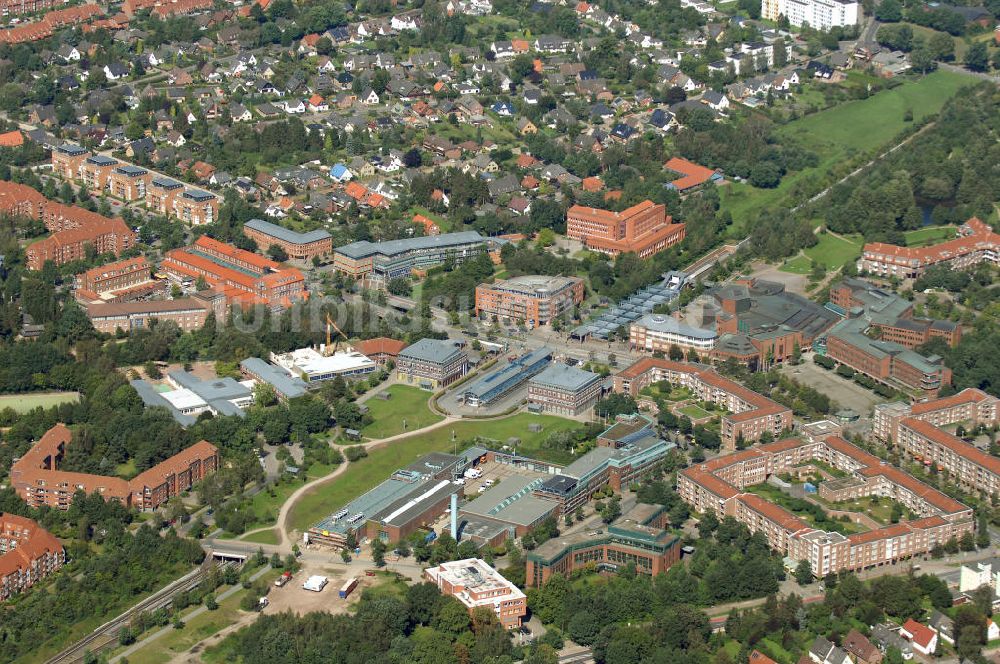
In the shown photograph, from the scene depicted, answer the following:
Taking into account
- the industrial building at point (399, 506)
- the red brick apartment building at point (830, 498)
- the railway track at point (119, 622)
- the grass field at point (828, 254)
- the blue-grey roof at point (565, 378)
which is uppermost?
the railway track at point (119, 622)

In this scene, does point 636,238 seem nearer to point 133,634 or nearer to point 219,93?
point 219,93

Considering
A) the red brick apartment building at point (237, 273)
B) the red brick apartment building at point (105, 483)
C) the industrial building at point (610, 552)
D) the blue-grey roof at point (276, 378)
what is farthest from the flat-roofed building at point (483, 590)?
the red brick apartment building at point (237, 273)

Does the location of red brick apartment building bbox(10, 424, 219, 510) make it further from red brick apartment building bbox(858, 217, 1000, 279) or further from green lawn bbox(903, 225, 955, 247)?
green lawn bbox(903, 225, 955, 247)

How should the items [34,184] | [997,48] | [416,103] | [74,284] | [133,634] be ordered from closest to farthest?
[133,634] → [74,284] → [34,184] → [416,103] → [997,48]

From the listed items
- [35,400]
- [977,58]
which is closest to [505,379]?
[35,400]

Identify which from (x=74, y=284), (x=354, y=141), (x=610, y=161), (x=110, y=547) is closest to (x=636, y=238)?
(x=610, y=161)

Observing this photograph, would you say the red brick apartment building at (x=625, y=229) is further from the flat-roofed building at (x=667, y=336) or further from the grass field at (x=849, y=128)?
the flat-roofed building at (x=667, y=336)

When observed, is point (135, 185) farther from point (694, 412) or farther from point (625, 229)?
point (694, 412)
